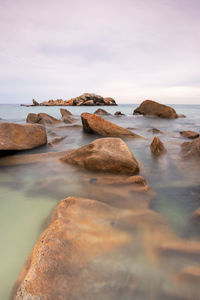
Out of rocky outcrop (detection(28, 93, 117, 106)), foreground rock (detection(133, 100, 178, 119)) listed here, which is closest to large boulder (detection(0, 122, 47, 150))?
foreground rock (detection(133, 100, 178, 119))

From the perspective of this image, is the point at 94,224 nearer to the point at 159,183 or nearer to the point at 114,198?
the point at 114,198

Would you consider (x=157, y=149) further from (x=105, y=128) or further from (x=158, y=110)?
(x=158, y=110)

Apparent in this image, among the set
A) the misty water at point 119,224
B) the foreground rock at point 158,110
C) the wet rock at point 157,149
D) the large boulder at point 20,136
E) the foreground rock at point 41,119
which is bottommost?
the misty water at point 119,224

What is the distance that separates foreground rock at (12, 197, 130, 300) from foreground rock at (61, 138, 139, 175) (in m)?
1.08

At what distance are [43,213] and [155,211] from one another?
3.47 feet

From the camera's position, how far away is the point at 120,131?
229 inches

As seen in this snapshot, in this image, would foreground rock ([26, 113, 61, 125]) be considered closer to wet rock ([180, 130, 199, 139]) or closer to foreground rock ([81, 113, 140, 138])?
foreground rock ([81, 113, 140, 138])

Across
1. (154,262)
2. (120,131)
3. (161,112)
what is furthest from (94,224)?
(161,112)

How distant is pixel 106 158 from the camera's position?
2682mm

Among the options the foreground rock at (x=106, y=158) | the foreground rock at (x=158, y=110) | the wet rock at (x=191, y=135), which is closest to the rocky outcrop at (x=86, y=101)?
the foreground rock at (x=158, y=110)

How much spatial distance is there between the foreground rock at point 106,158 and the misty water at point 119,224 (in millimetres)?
183

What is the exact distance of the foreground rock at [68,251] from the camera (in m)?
0.90

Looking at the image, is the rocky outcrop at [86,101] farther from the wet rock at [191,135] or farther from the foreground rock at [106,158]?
the foreground rock at [106,158]

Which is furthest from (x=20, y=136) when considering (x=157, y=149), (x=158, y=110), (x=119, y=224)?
(x=158, y=110)
